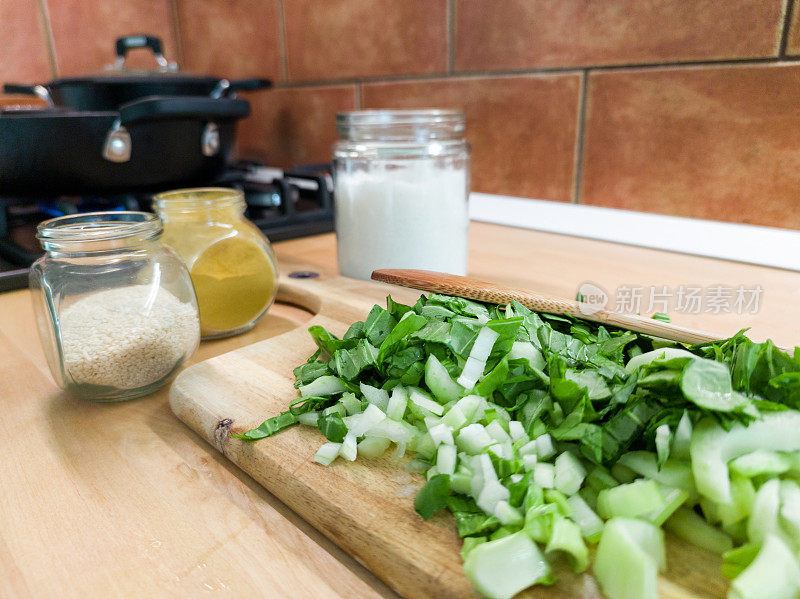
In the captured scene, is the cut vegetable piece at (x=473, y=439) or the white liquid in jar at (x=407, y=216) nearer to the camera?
the cut vegetable piece at (x=473, y=439)

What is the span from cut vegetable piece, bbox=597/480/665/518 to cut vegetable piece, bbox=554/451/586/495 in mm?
25

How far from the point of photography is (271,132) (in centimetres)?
181

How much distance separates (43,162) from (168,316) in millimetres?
651

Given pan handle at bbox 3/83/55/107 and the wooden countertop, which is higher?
pan handle at bbox 3/83/55/107

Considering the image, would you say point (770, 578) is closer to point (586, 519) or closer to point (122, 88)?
point (586, 519)

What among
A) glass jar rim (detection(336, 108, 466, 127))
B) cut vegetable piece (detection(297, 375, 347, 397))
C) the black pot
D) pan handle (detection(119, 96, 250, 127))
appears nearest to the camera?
cut vegetable piece (detection(297, 375, 347, 397))

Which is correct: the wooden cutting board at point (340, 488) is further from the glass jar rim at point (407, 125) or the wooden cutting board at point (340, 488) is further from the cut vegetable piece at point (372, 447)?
the glass jar rim at point (407, 125)

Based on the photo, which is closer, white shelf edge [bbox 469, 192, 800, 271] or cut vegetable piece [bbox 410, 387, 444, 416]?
cut vegetable piece [bbox 410, 387, 444, 416]

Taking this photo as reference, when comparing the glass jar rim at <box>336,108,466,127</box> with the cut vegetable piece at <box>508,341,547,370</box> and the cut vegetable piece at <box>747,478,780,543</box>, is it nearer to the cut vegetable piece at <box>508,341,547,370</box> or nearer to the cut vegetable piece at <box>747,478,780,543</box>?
the cut vegetable piece at <box>508,341,547,370</box>

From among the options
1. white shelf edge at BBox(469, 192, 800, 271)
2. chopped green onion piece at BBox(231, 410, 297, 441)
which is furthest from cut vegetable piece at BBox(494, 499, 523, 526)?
white shelf edge at BBox(469, 192, 800, 271)

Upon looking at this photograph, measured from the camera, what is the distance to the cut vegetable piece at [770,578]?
0.31 meters

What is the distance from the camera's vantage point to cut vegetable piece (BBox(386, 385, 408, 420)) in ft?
1.62

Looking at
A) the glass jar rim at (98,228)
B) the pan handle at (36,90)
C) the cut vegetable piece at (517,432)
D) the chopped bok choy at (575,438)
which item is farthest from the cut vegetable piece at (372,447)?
the pan handle at (36,90)

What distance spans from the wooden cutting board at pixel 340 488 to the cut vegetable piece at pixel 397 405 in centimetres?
4
